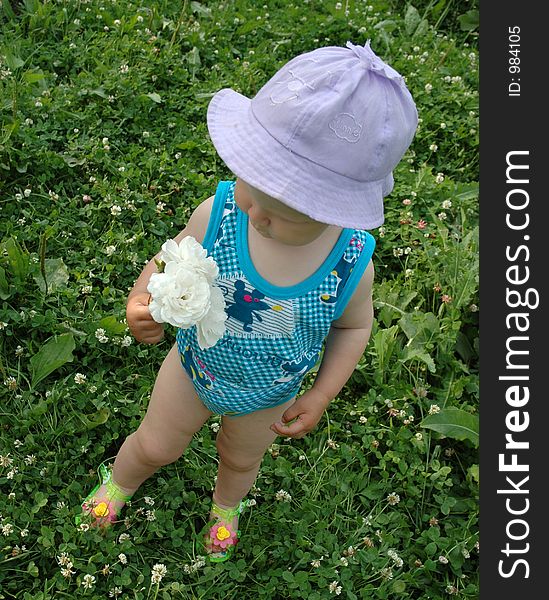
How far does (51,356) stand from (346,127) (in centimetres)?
166

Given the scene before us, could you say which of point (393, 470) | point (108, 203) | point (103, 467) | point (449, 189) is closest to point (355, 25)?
point (449, 189)

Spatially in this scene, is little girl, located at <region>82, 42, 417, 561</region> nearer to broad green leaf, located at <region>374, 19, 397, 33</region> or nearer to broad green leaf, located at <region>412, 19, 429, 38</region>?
broad green leaf, located at <region>374, 19, 397, 33</region>

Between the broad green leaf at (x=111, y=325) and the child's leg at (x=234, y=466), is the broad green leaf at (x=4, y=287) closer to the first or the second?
the broad green leaf at (x=111, y=325)

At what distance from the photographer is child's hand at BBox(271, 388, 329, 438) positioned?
232 centimetres

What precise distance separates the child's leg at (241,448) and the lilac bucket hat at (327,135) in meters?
0.84

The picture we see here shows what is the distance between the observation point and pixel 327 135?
69.6 inches

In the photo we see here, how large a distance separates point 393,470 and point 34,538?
133 centimetres

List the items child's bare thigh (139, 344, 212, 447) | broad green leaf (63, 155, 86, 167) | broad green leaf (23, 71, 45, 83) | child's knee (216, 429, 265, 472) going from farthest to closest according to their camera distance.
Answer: broad green leaf (23, 71, 45, 83)
broad green leaf (63, 155, 86, 167)
child's knee (216, 429, 265, 472)
child's bare thigh (139, 344, 212, 447)

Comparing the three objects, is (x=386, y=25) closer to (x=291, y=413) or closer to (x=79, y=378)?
(x=79, y=378)

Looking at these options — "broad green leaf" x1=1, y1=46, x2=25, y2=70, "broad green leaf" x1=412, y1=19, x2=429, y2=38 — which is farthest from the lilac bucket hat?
"broad green leaf" x1=412, y1=19, x2=429, y2=38

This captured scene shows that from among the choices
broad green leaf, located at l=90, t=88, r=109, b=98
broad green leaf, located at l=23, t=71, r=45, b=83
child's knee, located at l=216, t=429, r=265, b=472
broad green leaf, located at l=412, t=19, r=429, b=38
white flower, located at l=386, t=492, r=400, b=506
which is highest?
broad green leaf, located at l=412, t=19, r=429, b=38

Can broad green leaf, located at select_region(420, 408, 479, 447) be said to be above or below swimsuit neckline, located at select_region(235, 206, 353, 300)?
below

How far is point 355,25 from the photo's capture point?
5211mm

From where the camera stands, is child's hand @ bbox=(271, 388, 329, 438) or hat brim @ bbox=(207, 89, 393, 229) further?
child's hand @ bbox=(271, 388, 329, 438)
